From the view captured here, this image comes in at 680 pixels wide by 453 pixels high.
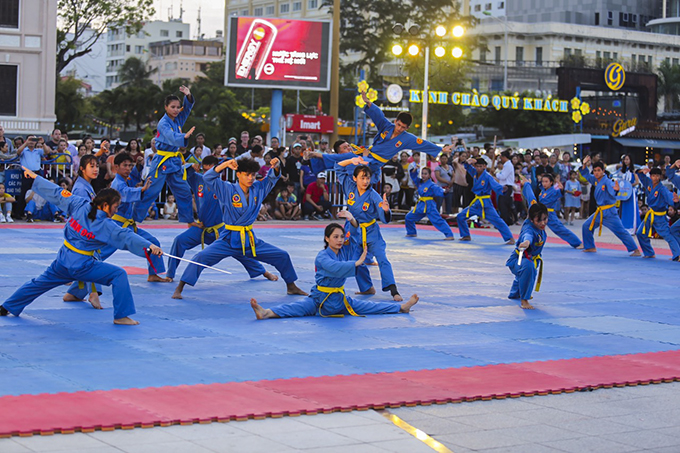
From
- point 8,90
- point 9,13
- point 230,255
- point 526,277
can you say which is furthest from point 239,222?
point 9,13

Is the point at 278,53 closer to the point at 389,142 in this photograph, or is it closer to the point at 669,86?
the point at 389,142

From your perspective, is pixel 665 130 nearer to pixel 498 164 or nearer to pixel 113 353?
pixel 498 164

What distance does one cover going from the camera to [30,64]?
1262 inches

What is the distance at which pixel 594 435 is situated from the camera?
561cm

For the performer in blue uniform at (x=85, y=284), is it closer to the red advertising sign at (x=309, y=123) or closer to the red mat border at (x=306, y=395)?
the red mat border at (x=306, y=395)

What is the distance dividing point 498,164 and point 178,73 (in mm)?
93643

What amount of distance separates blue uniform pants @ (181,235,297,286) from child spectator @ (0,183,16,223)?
29.4 feet

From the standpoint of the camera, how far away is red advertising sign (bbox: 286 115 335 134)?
41906 mm

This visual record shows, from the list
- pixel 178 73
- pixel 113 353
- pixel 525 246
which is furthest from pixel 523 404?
pixel 178 73

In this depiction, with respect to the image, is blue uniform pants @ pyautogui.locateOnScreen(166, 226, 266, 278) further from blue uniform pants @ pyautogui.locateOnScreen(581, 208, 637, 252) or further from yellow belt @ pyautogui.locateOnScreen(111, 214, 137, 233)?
blue uniform pants @ pyautogui.locateOnScreen(581, 208, 637, 252)

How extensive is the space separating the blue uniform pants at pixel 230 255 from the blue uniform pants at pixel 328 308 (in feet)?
3.74

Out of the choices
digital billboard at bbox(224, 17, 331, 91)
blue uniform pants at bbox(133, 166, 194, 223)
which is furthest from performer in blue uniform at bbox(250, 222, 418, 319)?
digital billboard at bbox(224, 17, 331, 91)

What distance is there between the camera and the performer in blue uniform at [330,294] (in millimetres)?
8961

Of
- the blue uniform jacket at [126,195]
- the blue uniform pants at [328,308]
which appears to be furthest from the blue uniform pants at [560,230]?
the blue uniform jacket at [126,195]
